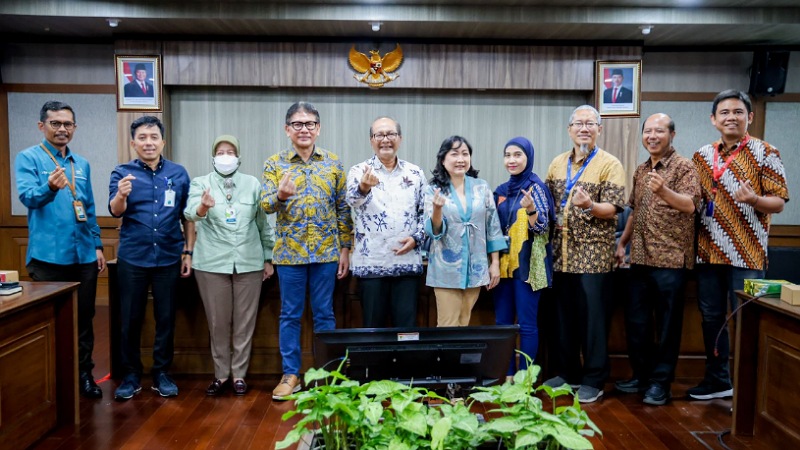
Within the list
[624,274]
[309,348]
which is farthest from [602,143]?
[309,348]

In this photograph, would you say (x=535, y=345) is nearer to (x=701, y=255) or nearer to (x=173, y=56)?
(x=701, y=255)

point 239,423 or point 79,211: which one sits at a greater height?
point 79,211

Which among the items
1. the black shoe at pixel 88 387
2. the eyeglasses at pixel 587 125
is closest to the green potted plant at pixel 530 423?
the eyeglasses at pixel 587 125

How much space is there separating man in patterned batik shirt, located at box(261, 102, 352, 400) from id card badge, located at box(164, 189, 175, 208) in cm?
54

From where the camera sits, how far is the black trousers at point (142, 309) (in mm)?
3133

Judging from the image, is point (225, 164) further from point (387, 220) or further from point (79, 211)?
point (387, 220)

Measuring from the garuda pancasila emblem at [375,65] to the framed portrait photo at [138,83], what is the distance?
181 cm

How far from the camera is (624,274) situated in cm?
337

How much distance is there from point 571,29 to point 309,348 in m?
3.53

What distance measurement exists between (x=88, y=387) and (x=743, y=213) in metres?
3.71

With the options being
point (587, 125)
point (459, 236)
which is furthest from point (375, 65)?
point (459, 236)

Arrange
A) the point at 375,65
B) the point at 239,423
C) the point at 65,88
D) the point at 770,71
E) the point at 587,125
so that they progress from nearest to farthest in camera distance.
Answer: the point at 239,423, the point at 587,125, the point at 375,65, the point at 770,71, the point at 65,88

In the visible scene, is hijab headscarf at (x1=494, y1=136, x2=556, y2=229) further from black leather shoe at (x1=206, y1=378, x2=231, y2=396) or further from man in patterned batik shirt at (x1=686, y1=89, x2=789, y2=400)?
black leather shoe at (x1=206, y1=378, x2=231, y2=396)

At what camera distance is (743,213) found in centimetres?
298
